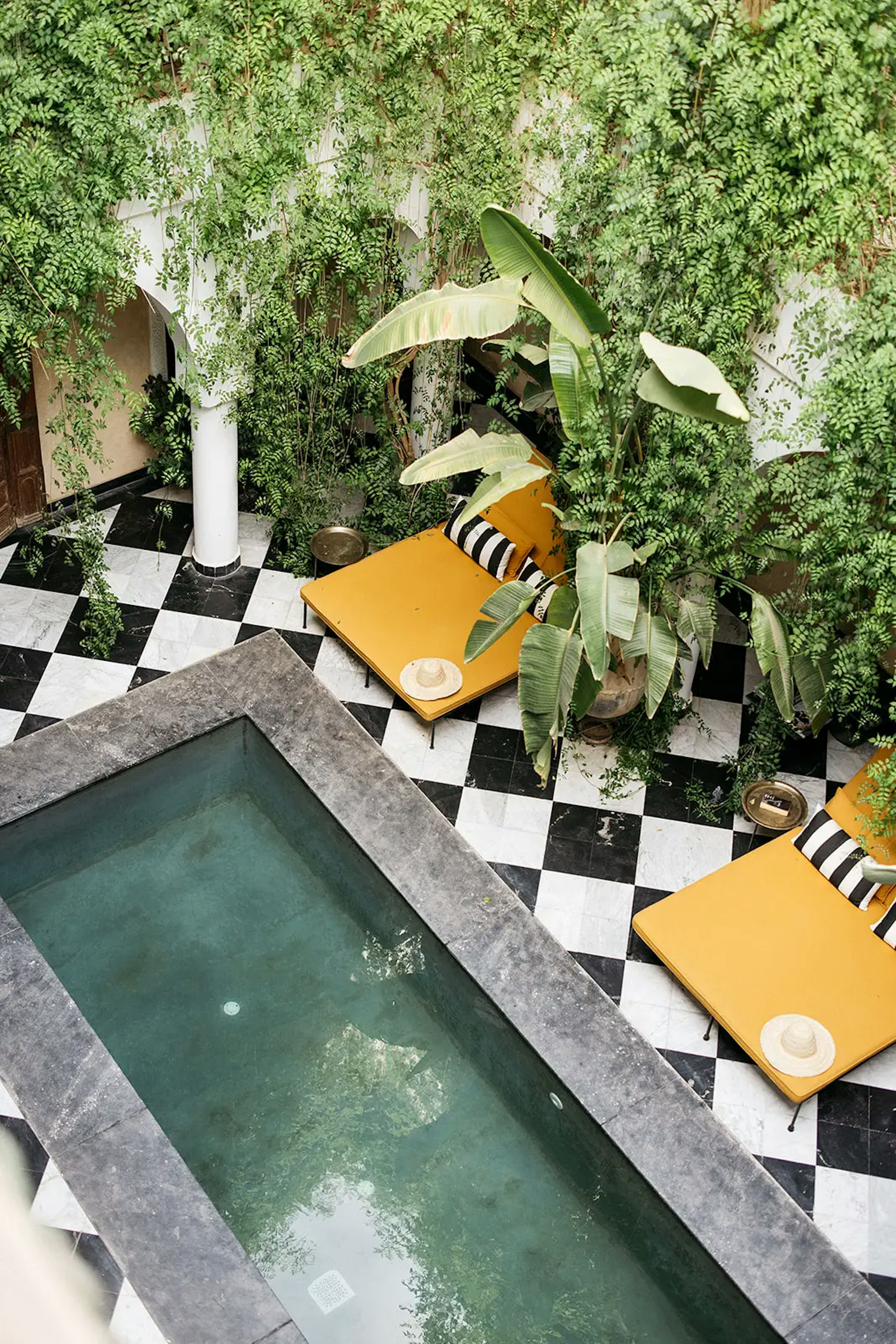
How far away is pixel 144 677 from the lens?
10.3 metres

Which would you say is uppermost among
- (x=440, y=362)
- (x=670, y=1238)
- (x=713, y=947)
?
(x=440, y=362)

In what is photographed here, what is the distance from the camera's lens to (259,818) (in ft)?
31.2

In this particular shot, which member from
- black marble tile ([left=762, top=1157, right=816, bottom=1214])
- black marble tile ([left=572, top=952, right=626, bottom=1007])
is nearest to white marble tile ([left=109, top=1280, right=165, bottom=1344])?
black marble tile ([left=572, top=952, right=626, bottom=1007])

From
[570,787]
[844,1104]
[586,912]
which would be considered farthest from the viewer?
[570,787]

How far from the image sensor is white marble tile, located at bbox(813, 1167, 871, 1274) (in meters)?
7.61

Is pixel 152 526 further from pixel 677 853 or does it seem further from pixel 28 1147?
pixel 28 1147

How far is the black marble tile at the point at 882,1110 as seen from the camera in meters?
8.20

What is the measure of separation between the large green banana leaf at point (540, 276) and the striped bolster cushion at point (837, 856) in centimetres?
353

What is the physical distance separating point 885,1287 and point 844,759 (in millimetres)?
3977

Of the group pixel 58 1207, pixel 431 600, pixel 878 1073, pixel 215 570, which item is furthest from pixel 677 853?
pixel 58 1207

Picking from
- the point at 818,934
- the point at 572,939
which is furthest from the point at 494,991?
the point at 818,934

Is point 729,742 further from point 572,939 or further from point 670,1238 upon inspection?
point 670,1238

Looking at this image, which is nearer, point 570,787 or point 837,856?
point 837,856

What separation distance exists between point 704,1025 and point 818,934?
93cm
